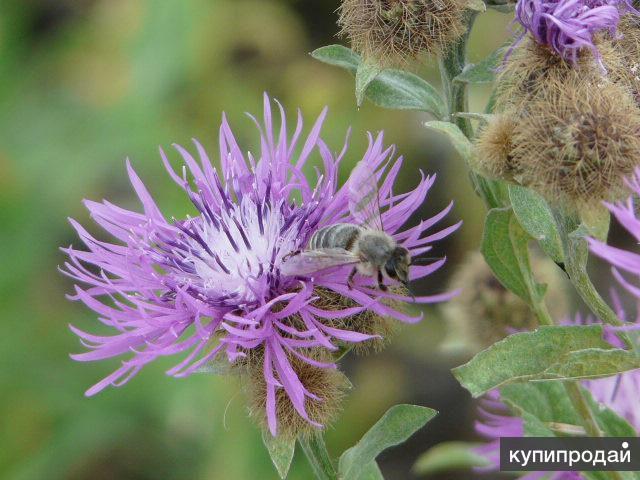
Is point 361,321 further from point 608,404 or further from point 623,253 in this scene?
Result: point 608,404

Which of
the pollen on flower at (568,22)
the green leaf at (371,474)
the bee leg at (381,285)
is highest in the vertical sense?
the pollen on flower at (568,22)

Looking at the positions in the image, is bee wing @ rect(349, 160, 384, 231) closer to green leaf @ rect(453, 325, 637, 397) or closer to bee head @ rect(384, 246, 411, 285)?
bee head @ rect(384, 246, 411, 285)

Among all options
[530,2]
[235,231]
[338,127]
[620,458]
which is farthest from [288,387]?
[338,127]

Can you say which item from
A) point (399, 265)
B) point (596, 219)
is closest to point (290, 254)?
point (399, 265)

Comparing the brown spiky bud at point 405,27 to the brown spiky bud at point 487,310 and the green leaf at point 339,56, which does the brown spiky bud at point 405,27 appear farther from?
the brown spiky bud at point 487,310

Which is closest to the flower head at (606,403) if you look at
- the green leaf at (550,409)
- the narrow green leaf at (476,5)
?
the green leaf at (550,409)
